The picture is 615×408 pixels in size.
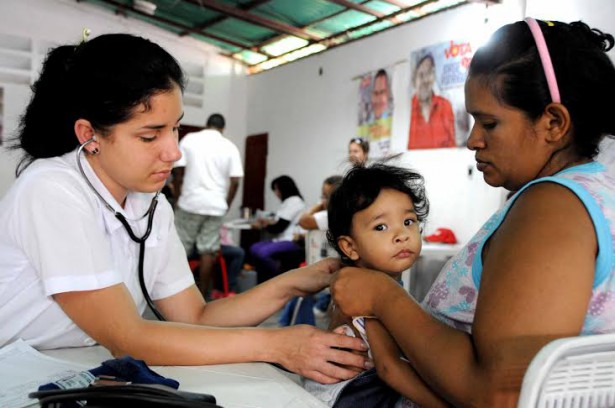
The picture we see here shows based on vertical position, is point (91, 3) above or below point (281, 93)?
above

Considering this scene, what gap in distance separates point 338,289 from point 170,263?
539 mm

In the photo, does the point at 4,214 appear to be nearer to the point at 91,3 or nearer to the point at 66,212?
the point at 66,212

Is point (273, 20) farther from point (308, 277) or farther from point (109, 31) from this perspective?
point (308, 277)

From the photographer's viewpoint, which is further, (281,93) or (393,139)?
(281,93)

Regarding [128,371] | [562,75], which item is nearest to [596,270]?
[562,75]

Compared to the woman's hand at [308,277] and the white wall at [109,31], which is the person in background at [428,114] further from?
the woman's hand at [308,277]

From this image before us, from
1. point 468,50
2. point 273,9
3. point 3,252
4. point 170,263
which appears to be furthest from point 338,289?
point 273,9

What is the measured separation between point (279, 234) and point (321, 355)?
5029 millimetres

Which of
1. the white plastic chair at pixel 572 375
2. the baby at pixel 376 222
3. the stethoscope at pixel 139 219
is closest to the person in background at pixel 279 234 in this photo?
the baby at pixel 376 222

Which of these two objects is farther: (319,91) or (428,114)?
(319,91)

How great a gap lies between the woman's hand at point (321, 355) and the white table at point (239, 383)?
0.05m

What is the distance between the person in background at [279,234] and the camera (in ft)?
17.2

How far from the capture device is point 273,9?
6824mm

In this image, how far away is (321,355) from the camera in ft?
3.53
